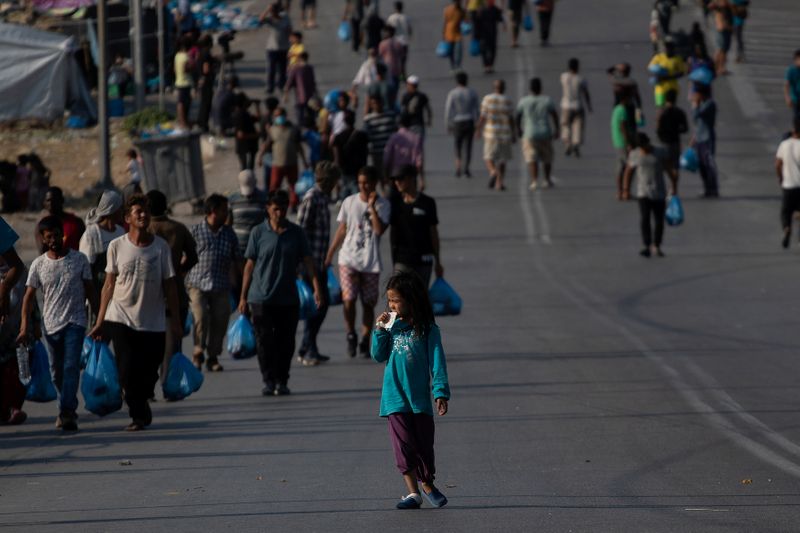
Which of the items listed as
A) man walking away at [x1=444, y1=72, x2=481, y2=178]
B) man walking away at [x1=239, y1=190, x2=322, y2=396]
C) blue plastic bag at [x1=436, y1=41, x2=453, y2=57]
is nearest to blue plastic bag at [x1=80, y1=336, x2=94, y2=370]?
man walking away at [x1=239, y1=190, x2=322, y2=396]

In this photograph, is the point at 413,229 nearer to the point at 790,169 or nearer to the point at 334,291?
the point at 334,291

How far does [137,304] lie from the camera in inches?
448

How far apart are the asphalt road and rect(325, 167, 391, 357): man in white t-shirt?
0.65m

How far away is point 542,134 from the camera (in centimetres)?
2602

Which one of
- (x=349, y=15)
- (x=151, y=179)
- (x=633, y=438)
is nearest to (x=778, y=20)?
(x=349, y=15)

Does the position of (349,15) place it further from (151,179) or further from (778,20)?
(151,179)

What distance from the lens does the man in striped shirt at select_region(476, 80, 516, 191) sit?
26.1 metres

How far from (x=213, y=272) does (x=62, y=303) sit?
2827mm

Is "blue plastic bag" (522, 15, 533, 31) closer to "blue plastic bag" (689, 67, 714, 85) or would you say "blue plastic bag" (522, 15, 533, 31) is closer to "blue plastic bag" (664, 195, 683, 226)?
"blue plastic bag" (689, 67, 714, 85)

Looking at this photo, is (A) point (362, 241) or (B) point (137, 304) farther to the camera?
(A) point (362, 241)

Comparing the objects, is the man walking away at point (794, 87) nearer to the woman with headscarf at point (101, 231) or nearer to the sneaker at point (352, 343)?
the sneaker at point (352, 343)

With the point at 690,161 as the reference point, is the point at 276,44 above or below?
above

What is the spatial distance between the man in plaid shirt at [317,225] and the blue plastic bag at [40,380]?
123 inches

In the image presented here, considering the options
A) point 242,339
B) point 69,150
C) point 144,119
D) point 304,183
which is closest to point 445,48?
point 144,119
